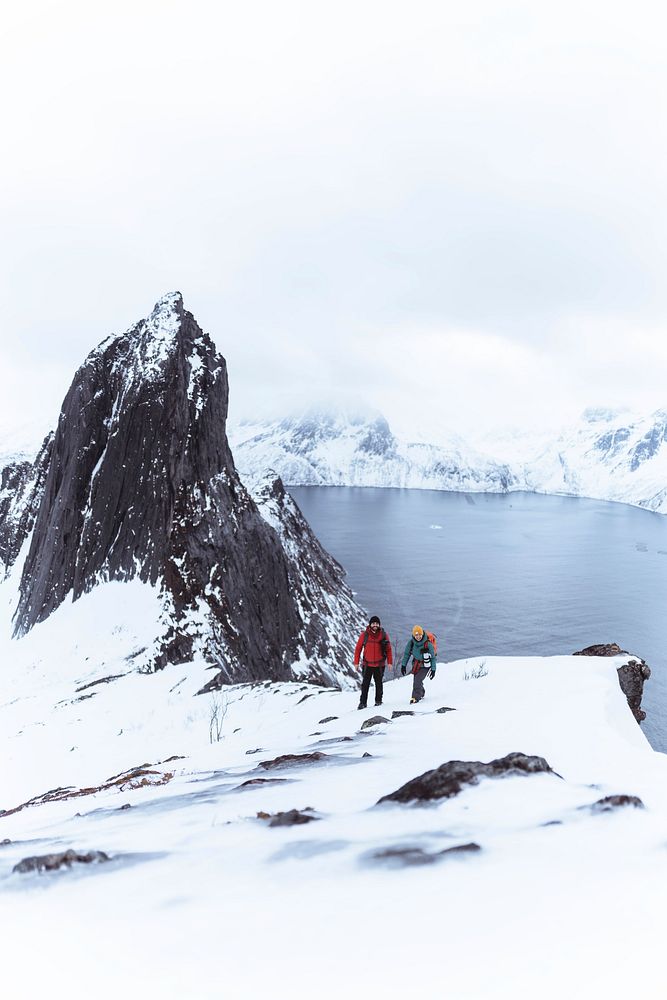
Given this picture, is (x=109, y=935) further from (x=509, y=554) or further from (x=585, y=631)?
(x=509, y=554)

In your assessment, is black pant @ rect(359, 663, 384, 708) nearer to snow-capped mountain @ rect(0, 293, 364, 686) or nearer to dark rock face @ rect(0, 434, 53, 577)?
snow-capped mountain @ rect(0, 293, 364, 686)

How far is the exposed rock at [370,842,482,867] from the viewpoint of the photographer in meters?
3.79

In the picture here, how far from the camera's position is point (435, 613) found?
74875 millimetres

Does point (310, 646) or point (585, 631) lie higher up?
point (310, 646)

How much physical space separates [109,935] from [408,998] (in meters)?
1.92

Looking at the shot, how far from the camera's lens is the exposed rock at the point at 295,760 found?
7.40m

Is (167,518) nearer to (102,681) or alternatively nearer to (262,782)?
(102,681)

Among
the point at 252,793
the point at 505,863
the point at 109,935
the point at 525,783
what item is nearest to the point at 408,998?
the point at 505,863

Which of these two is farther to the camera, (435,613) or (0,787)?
(435,613)

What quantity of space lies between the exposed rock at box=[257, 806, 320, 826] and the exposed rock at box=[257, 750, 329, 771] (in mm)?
2307

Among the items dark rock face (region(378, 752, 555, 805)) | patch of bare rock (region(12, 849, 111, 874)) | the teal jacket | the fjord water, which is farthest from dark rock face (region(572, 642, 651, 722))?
the fjord water

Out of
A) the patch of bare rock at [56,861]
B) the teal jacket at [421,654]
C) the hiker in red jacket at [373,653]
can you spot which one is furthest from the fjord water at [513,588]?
the patch of bare rock at [56,861]

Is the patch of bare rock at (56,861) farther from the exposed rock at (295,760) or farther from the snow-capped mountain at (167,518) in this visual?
the snow-capped mountain at (167,518)

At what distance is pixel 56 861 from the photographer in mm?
4188
